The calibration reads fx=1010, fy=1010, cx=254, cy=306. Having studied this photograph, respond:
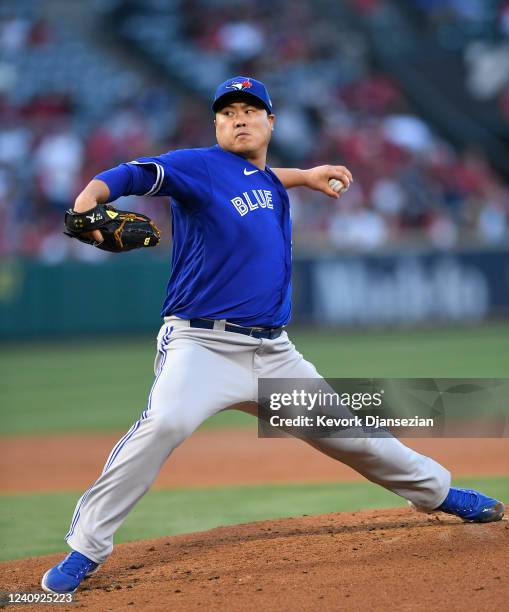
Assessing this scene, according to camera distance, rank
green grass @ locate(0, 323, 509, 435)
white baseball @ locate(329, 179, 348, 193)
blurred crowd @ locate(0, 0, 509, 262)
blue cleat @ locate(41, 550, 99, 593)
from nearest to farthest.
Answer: blue cleat @ locate(41, 550, 99, 593), white baseball @ locate(329, 179, 348, 193), green grass @ locate(0, 323, 509, 435), blurred crowd @ locate(0, 0, 509, 262)

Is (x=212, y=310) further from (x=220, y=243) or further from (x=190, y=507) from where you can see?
(x=190, y=507)

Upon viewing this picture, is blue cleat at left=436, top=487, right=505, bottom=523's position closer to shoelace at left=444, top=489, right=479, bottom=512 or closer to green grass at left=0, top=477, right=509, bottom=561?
shoelace at left=444, top=489, right=479, bottom=512

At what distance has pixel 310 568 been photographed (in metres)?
3.96

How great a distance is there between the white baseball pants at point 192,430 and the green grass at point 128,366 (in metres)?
4.97

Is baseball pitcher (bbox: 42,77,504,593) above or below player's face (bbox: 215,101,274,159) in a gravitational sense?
below

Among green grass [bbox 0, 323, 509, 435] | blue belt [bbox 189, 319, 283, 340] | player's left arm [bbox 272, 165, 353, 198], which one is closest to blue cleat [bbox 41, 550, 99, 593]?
blue belt [bbox 189, 319, 283, 340]

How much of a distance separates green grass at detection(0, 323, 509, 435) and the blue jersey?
16.6 ft

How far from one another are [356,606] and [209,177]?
1.71m

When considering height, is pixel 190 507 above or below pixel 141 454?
below

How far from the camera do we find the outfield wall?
49.4 feet

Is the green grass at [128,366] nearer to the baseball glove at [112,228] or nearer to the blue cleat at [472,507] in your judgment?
the blue cleat at [472,507]

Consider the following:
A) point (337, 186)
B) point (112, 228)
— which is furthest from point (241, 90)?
point (112, 228)

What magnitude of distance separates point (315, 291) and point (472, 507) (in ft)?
37.6

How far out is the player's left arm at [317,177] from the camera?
4562mm
